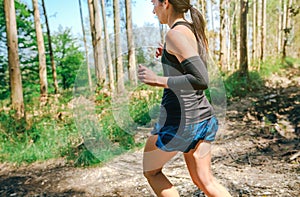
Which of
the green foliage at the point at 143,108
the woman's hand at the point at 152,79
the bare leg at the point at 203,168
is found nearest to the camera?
the woman's hand at the point at 152,79

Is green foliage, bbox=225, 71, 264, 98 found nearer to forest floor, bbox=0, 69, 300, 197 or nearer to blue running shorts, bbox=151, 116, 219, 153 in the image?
forest floor, bbox=0, 69, 300, 197

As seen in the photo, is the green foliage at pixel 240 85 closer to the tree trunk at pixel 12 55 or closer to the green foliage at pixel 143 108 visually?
the tree trunk at pixel 12 55

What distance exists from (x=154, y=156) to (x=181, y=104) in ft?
1.11

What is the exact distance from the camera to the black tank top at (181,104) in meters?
1.48

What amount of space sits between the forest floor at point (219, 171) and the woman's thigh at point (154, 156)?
0.92 metres

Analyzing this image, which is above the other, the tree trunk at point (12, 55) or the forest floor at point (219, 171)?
the tree trunk at point (12, 55)

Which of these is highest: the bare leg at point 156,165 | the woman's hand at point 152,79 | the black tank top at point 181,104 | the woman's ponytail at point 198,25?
the woman's ponytail at point 198,25

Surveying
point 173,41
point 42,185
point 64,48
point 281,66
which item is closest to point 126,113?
point 173,41

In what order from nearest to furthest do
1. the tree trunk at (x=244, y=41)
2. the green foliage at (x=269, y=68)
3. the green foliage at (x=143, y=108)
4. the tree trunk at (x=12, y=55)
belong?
1. the green foliage at (x=143, y=108)
2. the tree trunk at (x=12, y=55)
3. the tree trunk at (x=244, y=41)
4. the green foliage at (x=269, y=68)

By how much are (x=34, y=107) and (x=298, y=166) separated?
4.81m

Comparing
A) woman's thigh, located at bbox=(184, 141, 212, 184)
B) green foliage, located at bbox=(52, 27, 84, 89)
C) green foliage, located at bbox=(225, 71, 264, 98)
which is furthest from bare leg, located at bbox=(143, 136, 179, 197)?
green foliage, located at bbox=(52, 27, 84, 89)

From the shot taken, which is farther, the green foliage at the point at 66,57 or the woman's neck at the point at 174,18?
the green foliage at the point at 66,57

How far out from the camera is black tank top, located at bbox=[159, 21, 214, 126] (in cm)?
148

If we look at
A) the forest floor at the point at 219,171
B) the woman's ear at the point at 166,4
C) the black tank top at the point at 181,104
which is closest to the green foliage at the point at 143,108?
the forest floor at the point at 219,171
